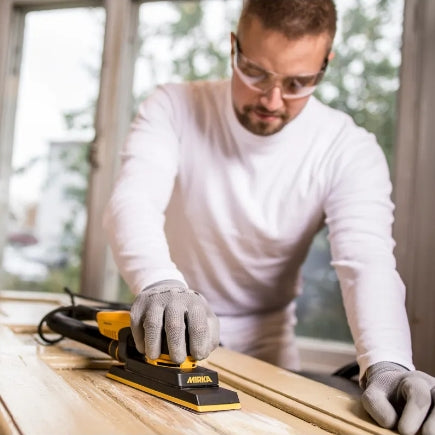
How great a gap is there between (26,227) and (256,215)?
1865mm

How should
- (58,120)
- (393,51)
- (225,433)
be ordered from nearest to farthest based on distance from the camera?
(225,433) → (393,51) → (58,120)

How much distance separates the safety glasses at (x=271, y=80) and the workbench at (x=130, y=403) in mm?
670

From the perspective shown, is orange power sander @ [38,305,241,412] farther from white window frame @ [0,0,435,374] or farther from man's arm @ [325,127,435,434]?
white window frame @ [0,0,435,374]

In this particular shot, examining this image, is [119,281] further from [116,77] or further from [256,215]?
[256,215]

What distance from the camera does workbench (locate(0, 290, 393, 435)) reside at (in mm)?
754

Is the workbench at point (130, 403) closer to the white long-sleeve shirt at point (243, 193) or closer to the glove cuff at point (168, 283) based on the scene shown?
the glove cuff at point (168, 283)

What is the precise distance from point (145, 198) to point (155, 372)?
1.89 feet

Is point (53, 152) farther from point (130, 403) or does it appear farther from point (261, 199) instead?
point (130, 403)

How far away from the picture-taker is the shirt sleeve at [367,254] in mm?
1155

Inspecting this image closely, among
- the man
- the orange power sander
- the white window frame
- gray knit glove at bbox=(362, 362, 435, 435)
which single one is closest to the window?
the white window frame

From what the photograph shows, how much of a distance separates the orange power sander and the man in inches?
2.4

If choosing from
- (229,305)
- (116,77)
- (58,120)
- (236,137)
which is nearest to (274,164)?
(236,137)

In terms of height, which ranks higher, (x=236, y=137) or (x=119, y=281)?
(x=236, y=137)

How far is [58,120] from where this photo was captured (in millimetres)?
3146
